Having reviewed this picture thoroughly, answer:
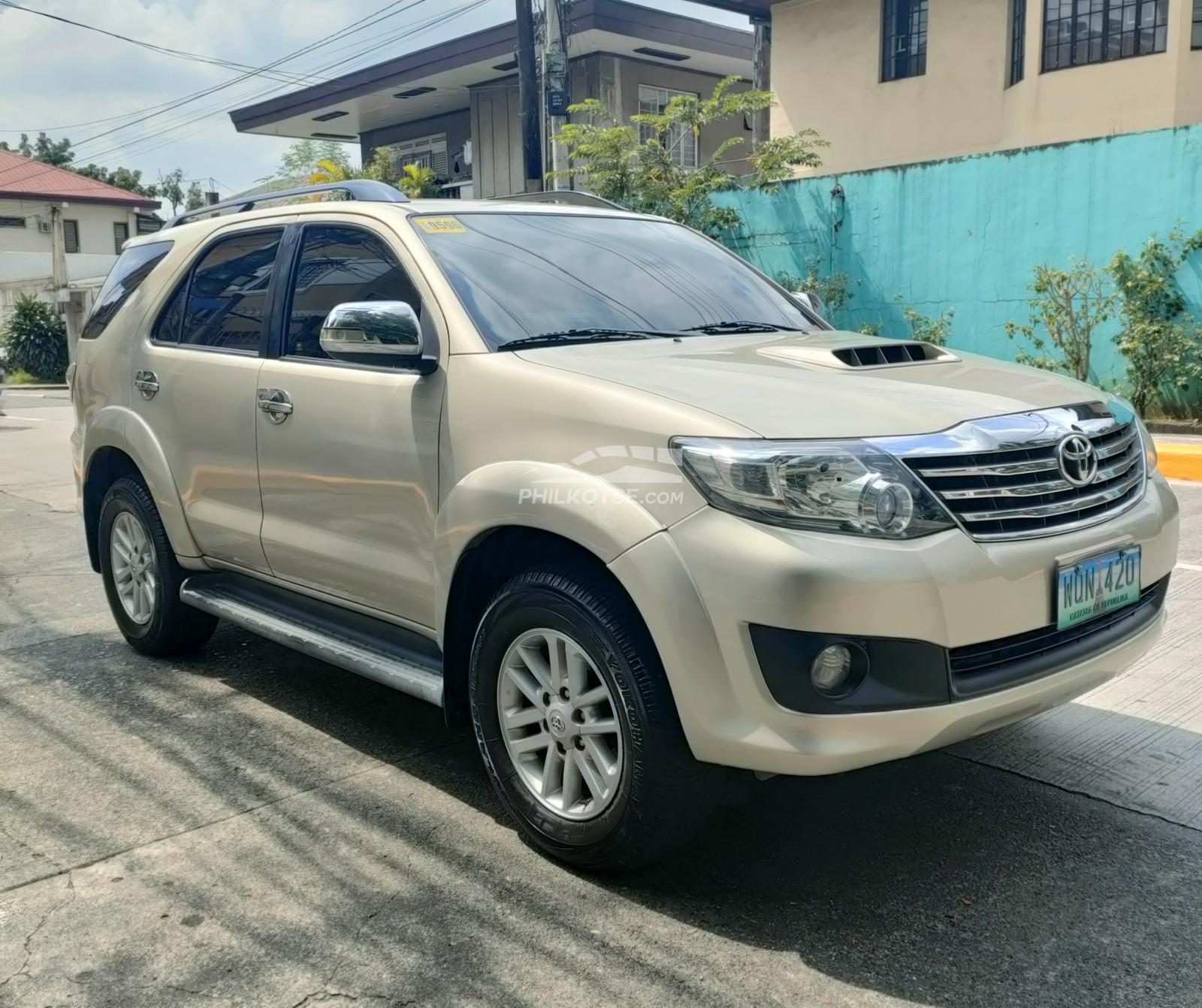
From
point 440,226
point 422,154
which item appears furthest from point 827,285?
point 422,154

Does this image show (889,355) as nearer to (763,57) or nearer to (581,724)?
(581,724)

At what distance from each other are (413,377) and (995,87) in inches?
635

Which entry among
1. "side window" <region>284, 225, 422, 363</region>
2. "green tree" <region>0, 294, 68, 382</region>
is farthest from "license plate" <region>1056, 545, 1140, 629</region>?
"green tree" <region>0, 294, 68, 382</region>

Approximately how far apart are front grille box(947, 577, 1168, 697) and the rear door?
2.55 metres

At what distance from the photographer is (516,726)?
10.8 ft

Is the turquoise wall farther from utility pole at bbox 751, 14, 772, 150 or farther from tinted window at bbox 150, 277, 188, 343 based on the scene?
tinted window at bbox 150, 277, 188, 343

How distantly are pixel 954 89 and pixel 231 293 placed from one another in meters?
15.6

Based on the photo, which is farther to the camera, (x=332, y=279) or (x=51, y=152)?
(x=51, y=152)

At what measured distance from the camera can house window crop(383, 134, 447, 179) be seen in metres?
29.1

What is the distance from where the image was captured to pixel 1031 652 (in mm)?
2949

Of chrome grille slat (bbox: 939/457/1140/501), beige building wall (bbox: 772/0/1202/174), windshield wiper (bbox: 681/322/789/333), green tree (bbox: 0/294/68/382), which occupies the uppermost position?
beige building wall (bbox: 772/0/1202/174)

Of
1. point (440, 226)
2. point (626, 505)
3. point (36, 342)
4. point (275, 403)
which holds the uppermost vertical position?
point (440, 226)

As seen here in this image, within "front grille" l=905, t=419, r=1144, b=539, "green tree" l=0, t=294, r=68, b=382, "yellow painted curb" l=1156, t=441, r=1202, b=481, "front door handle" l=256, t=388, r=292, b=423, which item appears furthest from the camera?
"green tree" l=0, t=294, r=68, b=382

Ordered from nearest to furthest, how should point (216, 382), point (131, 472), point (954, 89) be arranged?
point (216, 382), point (131, 472), point (954, 89)
